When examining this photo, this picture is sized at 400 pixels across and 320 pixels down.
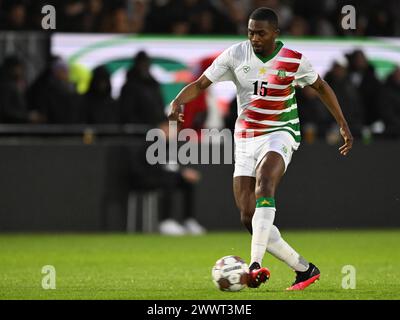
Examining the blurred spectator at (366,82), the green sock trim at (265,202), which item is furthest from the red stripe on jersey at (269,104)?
the blurred spectator at (366,82)

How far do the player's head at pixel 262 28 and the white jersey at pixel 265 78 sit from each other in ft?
0.79

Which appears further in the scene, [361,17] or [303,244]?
[361,17]

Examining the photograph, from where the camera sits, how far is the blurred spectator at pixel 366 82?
64.2 feet

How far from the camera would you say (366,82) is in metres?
19.9

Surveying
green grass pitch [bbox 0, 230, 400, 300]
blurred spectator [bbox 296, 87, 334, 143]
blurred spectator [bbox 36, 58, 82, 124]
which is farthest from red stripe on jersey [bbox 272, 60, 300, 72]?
blurred spectator [bbox 296, 87, 334, 143]

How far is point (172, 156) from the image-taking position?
18719 mm

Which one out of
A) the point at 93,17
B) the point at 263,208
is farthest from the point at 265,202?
the point at 93,17

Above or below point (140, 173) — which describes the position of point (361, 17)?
above

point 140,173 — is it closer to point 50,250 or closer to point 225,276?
point 50,250

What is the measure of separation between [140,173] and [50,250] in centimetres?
356

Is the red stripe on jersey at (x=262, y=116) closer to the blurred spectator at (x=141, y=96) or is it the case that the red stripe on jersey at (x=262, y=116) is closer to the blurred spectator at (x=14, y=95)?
the blurred spectator at (x=141, y=96)

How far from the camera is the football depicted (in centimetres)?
973

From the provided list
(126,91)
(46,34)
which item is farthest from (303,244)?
(46,34)

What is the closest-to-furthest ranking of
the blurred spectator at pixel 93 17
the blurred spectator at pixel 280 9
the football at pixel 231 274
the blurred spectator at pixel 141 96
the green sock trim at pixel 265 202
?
the football at pixel 231 274 < the green sock trim at pixel 265 202 < the blurred spectator at pixel 141 96 < the blurred spectator at pixel 93 17 < the blurred spectator at pixel 280 9
